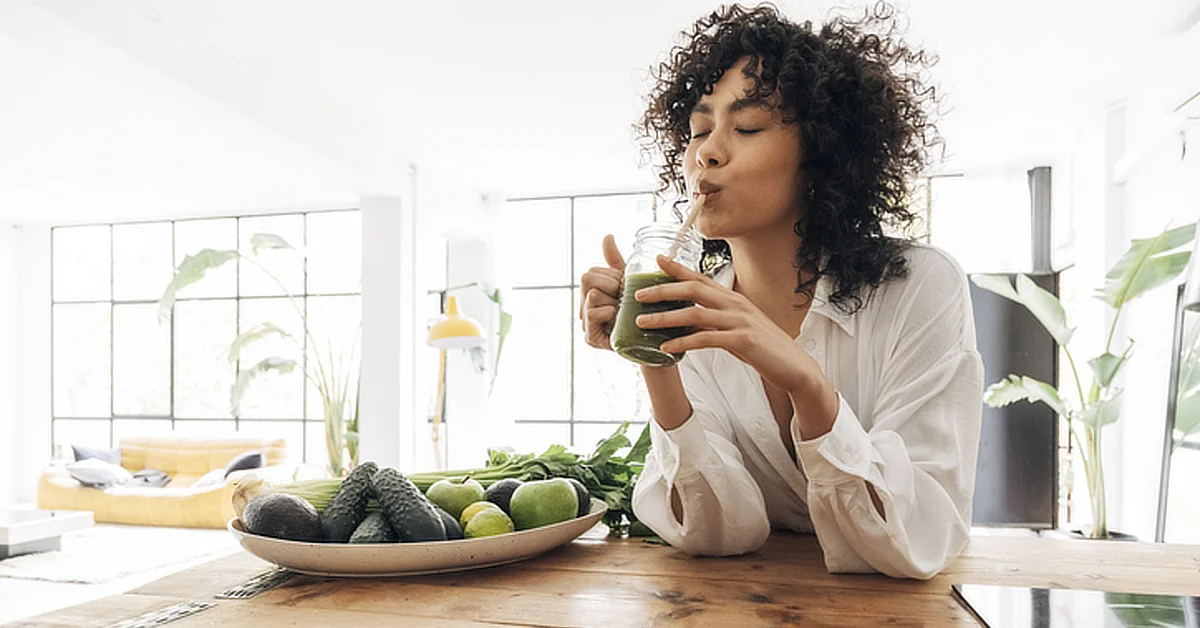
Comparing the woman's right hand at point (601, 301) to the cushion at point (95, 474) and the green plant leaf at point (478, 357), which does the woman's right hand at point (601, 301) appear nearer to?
the green plant leaf at point (478, 357)

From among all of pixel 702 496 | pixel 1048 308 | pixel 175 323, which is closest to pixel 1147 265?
pixel 1048 308

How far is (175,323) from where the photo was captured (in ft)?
31.1

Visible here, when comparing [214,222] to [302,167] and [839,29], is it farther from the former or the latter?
[839,29]

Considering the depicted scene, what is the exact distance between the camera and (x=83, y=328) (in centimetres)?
958

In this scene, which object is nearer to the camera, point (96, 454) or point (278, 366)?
point (278, 366)

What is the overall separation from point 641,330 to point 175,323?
9.57 meters

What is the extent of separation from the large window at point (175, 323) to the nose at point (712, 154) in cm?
834

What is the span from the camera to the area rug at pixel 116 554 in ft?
18.3

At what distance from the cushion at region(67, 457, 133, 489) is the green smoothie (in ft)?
26.3

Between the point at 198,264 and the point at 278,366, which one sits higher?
the point at 198,264

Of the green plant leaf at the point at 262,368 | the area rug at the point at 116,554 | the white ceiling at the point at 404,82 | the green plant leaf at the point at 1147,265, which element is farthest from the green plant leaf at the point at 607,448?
the green plant leaf at the point at 262,368

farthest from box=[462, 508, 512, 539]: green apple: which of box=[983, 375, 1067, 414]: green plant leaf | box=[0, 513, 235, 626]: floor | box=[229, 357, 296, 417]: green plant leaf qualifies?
box=[229, 357, 296, 417]: green plant leaf

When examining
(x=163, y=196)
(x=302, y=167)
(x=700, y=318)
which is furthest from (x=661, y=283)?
(x=163, y=196)

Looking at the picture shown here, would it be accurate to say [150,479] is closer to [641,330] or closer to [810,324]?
[810,324]
